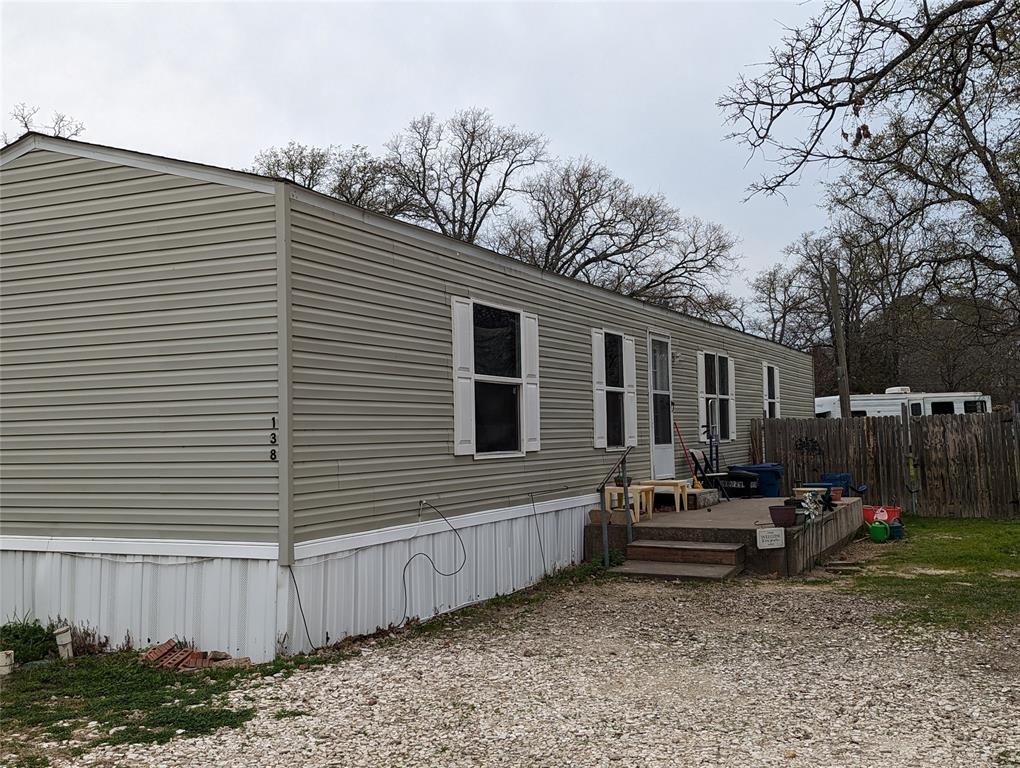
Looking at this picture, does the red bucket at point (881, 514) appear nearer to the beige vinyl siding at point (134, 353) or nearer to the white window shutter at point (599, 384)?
the white window shutter at point (599, 384)

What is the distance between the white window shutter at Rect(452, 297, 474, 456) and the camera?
24.4 feet

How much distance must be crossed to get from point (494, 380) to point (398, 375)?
144 centimetres

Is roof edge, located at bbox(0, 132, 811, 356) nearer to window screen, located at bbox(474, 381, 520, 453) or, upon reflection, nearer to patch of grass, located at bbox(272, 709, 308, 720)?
window screen, located at bbox(474, 381, 520, 453)

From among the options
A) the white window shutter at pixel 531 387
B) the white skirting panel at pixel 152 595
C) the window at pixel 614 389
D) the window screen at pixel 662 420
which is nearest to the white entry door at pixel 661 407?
the window screen at pixel 662 420

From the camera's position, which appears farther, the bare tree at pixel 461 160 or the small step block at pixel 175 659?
the bare tree at pixel 461 160

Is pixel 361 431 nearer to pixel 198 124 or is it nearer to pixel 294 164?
pixel 198 124

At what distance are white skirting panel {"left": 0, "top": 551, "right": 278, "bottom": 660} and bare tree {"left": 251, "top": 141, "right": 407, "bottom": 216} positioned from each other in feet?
64.5

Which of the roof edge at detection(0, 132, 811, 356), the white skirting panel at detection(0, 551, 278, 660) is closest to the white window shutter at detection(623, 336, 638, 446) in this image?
the roof edge at detection(0, 132, 811, 356)

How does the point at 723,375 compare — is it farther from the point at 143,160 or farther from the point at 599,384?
the point at 143,160

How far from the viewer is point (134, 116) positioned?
1942 cm

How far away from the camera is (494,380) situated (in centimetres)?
802

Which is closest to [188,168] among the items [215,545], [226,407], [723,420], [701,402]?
[226,407]

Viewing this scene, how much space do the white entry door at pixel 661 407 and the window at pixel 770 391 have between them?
464cm

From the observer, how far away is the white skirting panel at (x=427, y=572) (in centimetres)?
588
